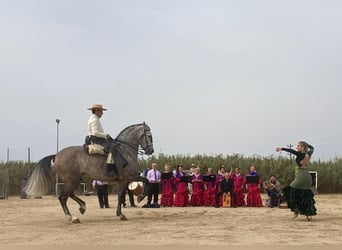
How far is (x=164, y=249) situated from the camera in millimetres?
8023

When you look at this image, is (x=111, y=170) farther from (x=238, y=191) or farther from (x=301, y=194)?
(x=238, y=191)

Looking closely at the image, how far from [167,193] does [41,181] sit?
A: 265 inches

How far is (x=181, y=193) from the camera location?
19141 mm

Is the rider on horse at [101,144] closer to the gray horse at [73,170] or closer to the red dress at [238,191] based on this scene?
the gray horse at [73,170]

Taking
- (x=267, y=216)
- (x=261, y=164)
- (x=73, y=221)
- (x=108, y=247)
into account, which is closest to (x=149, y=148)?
(x=73, y=221)

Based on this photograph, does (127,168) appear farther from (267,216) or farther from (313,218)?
(313,218)

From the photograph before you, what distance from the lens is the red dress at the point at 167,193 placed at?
63.3 ft

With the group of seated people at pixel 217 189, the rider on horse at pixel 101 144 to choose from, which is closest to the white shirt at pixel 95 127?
the rider on horse at pixel 101 144

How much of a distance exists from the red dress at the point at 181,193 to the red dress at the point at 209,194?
2.34 feet

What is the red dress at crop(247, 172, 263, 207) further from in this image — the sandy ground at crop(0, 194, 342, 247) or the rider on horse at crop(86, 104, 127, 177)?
the rider on horse at crop(86, 104, 127, 177)

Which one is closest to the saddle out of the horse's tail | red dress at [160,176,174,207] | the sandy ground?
the horse's tail

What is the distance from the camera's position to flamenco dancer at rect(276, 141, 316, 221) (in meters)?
12.9

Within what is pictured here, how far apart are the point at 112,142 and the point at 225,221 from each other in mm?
3646

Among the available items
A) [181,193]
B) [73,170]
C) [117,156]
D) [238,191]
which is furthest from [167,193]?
[73,170]
